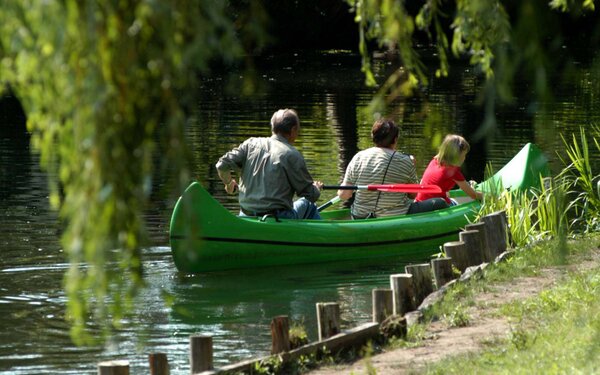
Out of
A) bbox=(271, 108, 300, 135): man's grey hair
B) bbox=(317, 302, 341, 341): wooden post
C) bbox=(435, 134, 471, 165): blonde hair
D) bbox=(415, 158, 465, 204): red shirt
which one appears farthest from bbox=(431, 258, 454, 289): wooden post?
bbox=(415, 158, 465, 204): red shirt

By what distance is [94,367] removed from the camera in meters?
7.80

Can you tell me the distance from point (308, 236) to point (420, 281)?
10.2 feet

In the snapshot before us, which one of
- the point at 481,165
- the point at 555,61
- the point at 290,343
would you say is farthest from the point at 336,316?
the point at 481,165

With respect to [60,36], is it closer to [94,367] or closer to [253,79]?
[253,79]

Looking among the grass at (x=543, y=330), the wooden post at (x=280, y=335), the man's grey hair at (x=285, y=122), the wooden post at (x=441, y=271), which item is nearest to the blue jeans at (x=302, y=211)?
the man's grey hair at (x=285, y=122)

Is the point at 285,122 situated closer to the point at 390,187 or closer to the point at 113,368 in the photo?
the point at 390,187

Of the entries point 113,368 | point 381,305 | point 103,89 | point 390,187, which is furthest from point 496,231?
point 103,89

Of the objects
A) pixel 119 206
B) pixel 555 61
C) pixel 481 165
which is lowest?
pixel 481 165

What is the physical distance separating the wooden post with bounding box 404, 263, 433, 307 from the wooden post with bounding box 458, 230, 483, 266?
45.2 inches

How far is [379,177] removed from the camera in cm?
1188

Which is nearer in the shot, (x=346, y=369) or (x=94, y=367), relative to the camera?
(x=346, y=369)

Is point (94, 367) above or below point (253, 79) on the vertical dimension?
below

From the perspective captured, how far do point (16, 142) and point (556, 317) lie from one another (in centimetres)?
1573

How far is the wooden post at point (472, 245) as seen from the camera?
32.0 feet
